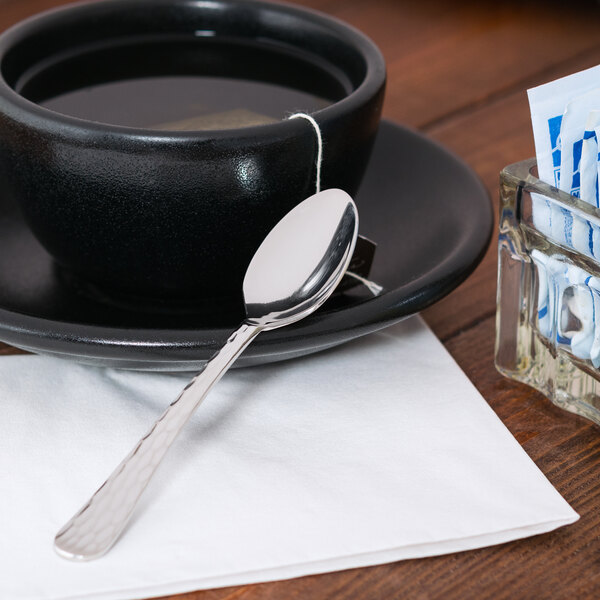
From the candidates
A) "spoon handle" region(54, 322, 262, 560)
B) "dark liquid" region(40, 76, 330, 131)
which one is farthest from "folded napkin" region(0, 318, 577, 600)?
"dark liquid" region(40, 76, 330, 131)

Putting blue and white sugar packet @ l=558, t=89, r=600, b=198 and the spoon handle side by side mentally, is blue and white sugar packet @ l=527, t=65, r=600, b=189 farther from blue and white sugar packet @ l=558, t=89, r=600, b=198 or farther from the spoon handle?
the spoon handle

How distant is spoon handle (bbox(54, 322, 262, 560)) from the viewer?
1.01ft

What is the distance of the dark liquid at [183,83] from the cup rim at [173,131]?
0.06ft

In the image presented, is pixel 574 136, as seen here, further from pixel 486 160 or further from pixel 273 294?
pixel 486 160

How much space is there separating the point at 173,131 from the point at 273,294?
0.08 metres

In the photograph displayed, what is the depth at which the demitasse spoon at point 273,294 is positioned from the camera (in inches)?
12.7

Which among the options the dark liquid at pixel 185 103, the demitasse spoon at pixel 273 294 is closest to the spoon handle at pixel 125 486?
the demitasse spoon at pixel 273 294

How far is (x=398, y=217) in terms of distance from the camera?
1.66ft

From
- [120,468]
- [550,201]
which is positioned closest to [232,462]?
[120,468]

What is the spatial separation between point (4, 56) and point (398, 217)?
21 cm

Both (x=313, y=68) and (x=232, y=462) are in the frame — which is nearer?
(x=232, y=462)

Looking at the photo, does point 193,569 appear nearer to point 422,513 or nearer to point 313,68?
point 422,513

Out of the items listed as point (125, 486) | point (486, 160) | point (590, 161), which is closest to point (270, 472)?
point (125, 486)

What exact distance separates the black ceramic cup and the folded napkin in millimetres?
50
